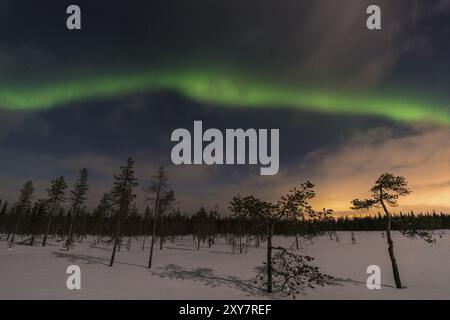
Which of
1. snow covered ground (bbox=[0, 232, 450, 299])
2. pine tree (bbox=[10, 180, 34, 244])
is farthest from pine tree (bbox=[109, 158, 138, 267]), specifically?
pine tree (bbox=[10, 180, 34, 244])

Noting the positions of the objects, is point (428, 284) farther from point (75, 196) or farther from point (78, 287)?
point (75, 196)

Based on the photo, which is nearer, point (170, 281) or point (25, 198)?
point (170, 281)

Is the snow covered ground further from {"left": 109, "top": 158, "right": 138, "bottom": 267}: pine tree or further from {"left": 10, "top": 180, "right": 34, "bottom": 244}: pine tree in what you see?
{"left": 10, "top": 180, "right": 34, "bottom": 244}: pine tree

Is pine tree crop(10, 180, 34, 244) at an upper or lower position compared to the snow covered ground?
upper

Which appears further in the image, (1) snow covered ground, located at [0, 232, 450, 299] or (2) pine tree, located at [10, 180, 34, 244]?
(2) pine tree, located at [10, 180, 34, 244]

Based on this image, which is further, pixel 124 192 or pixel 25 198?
pixel 25 198

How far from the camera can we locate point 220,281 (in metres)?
26.8

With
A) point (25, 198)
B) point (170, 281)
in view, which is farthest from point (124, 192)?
point (25, 198)

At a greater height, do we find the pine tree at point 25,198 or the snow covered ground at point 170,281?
the pine tree at point 25,198

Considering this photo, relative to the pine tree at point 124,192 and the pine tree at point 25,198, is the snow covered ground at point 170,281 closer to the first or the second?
the pine tree at point 124,192

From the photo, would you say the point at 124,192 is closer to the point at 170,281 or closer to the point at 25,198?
the point at 170,281

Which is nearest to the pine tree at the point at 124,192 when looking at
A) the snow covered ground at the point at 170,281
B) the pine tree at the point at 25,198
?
the snow covered ground at the point at 170,281
